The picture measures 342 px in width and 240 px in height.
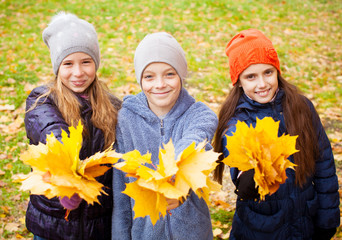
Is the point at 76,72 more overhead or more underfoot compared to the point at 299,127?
more overhead

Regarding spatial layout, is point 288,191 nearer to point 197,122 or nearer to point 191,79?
point 197,122

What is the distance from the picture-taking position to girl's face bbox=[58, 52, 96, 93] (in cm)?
215

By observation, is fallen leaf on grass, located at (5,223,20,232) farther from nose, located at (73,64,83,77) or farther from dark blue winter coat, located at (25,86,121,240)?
nose, located at (73,64,83,77)

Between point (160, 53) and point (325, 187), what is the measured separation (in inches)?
56.5

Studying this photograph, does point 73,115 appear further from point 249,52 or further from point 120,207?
point 249,52

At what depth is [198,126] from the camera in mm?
1898

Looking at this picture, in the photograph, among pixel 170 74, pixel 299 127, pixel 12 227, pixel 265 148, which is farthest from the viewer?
pixel 12 227

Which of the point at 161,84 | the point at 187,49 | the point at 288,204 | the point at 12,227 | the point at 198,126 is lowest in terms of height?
the point at 12,227

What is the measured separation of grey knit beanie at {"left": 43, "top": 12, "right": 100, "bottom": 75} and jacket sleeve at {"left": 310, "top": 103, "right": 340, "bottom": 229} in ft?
5.35

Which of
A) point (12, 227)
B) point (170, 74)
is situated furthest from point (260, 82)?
point (12, 227)

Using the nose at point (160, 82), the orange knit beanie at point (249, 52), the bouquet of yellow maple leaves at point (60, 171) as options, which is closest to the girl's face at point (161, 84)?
the nose at point (160, 82)

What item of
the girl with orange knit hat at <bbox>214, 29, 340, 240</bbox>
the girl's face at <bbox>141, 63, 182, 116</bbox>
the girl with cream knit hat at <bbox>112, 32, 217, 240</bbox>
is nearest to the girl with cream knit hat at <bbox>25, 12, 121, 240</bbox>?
the girl with cream knit hat at <bbox>112, 32, 217, 240</bbox>

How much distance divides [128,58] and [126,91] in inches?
52.8

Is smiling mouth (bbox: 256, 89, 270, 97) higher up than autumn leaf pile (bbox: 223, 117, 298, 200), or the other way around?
smiling mouth (bbox: 256, 89, 270, 97)
